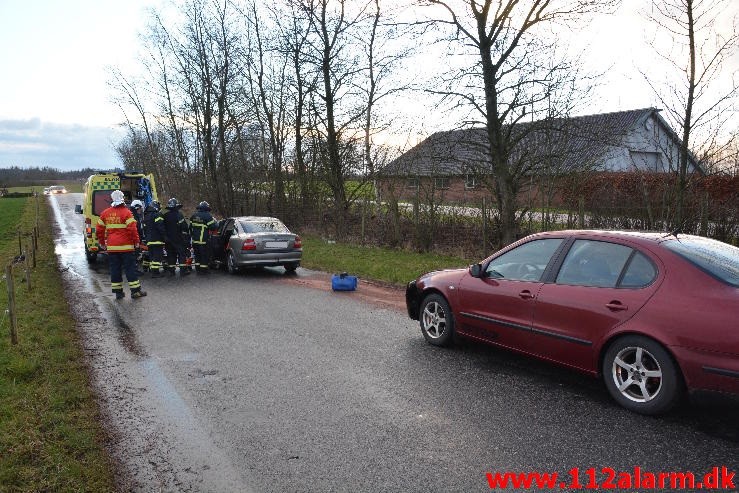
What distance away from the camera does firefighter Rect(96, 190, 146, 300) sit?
10.0m

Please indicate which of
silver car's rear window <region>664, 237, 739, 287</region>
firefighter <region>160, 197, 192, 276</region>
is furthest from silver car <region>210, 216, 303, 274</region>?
silver car's rear window <region>664, 237, 739, 287</region>

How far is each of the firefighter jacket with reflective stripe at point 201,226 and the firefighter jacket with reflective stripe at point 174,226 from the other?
0.77 ft

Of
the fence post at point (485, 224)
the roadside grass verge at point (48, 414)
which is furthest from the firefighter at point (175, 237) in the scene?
the fence post at point (485, 224)

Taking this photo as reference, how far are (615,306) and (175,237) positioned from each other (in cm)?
1099

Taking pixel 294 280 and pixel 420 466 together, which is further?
pixel 294 280

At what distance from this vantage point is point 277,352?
6340 millimetres

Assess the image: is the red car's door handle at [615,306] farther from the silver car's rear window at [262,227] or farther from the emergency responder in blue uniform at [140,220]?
the emergency responder in blue uniform at [140,220]

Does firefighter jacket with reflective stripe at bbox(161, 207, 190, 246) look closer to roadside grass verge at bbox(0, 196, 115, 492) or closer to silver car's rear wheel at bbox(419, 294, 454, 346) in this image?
roadside grass verge at bbox(0, 196, 115, 492)

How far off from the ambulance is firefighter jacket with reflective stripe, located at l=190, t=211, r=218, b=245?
3.15m

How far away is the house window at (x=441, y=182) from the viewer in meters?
15.7

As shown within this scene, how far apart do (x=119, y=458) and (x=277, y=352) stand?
2612 mm

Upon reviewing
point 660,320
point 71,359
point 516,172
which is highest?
point 516,172

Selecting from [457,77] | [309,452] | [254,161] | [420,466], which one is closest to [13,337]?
[309,452]

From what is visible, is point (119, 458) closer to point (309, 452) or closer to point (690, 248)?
point (309, 452)
